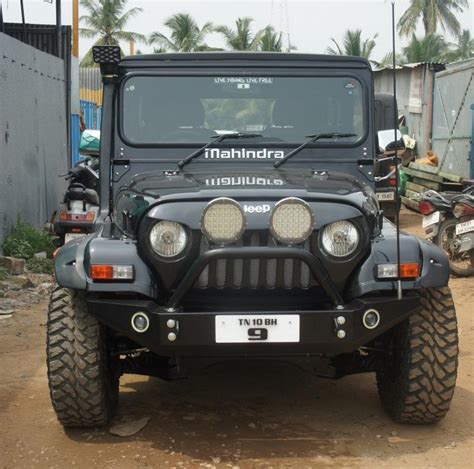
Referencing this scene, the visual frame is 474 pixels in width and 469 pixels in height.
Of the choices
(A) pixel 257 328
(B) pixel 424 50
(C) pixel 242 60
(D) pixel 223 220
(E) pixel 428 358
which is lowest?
(E) pixel 428 358

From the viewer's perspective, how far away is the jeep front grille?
3717 mm

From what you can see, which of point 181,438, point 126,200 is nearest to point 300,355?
point 181,438

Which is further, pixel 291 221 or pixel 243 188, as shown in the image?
pixel 243 188

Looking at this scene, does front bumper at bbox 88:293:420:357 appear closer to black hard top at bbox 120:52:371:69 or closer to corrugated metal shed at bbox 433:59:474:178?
black hard top at bbox 120:52:371:69

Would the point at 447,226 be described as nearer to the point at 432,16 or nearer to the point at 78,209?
the point at 78,209

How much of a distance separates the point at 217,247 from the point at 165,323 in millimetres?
400

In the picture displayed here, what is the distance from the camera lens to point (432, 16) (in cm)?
4184

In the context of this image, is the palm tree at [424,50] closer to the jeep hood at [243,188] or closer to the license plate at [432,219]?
the license plate at [432,219]

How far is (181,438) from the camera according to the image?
4.13 metres

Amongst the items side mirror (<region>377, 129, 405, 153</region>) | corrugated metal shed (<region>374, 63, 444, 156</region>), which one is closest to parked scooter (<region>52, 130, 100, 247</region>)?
side mirror (<region>377, 129, 405, 153</region>)

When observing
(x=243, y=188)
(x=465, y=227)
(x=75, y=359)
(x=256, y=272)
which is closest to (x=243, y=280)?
(x=256, y=272)

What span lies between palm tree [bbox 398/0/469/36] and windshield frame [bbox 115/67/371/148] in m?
38.9

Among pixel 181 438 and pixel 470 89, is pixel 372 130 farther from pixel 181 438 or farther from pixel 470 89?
pixel 470 89

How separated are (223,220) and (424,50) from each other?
3261 cm
